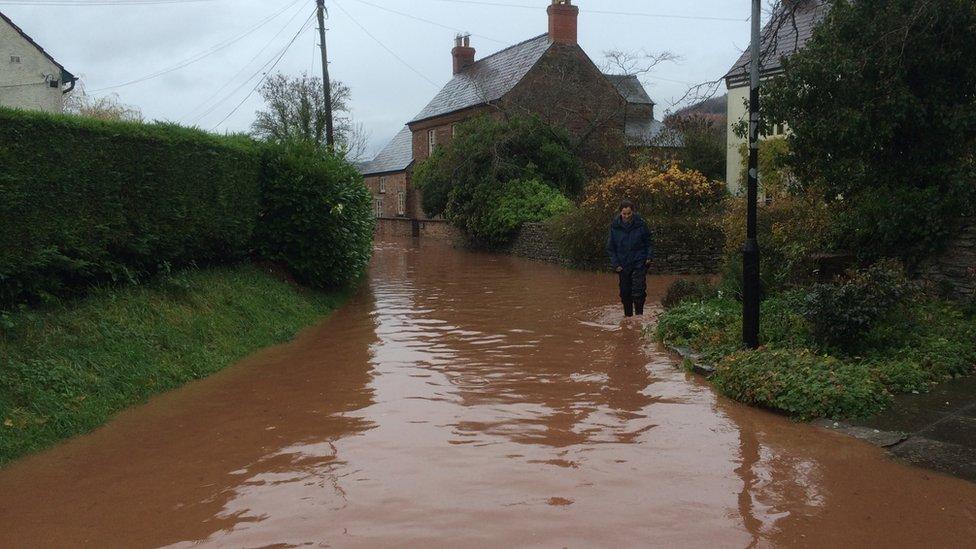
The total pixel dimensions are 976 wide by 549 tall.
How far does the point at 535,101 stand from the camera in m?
34.1

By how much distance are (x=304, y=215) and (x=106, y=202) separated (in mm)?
5552

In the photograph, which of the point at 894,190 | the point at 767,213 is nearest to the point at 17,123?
the point at 894,190

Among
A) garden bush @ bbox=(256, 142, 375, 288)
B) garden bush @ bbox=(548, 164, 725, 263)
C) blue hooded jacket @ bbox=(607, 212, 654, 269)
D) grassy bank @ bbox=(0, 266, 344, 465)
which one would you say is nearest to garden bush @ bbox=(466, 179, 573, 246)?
garden bush @ bbox=(548, 164, 725, 263)

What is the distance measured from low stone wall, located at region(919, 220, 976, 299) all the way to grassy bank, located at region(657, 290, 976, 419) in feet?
1.28

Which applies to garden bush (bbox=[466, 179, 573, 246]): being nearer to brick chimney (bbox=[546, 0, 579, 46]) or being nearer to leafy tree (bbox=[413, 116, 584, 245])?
leafy tree (bbox=[413, 116, 584, 245])

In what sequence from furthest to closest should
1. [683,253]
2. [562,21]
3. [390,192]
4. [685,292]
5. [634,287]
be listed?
[390,192] → [562,21] → [683,253] → [685,292] → [634,287]

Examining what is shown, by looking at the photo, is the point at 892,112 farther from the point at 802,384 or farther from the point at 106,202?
the point at 106,202

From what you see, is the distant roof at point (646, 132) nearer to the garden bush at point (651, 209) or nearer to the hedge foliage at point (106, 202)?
the garden bush at point (651, 209)

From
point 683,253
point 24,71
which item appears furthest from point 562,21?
point 24,71

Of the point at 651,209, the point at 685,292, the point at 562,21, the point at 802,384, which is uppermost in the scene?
the point at 562,21

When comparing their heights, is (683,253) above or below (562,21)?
below

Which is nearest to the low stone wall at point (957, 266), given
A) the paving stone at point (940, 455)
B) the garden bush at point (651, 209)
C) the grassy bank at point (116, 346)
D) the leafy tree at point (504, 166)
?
the paving stone at point (940, 455)

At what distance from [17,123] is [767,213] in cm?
1365

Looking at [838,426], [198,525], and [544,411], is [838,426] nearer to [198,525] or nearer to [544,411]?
[544,411]
